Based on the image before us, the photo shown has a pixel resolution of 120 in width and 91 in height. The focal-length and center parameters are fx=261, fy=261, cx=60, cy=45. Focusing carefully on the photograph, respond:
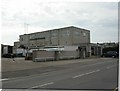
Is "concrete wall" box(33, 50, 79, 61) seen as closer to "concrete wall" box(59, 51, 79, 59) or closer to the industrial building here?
"concrete wall" box(59, 51, 79, 59)

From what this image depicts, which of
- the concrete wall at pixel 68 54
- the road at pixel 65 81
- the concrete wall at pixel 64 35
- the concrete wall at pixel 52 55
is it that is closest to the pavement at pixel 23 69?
the road at pixel 65 81

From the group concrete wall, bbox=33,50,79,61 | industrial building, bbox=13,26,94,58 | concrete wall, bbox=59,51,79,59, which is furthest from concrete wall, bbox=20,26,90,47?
concrete wall, bbox=59,51,79,59

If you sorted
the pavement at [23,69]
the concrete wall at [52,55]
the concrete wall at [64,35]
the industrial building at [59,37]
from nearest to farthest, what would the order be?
1. the concrete wall at [64,35]
2. the industrial building at [59,37]
3. the pavement at [23,69]
4. the concrete wall at [52,55]

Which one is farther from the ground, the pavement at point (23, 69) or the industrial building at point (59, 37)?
the industrial building at point (59, 37)

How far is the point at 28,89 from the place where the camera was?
11.4 metres

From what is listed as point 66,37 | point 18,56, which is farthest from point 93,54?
A: point 66,37

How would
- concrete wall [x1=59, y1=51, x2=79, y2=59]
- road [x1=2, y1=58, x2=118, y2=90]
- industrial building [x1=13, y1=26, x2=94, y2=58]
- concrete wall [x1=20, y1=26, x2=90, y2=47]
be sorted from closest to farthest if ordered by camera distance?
1. road [x1=2, y1=58, x2=118, y2=90]
2. concrete wall [x1=20, y1=26, x2=90, y2=47]
3. industrial building [x1=13, y1=26, x2=94, y2=58]
4. concrete wall [x1=59, y1=51, x2=79, y2=59]

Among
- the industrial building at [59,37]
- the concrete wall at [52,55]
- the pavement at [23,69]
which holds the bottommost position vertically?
the pavement at [23,69]

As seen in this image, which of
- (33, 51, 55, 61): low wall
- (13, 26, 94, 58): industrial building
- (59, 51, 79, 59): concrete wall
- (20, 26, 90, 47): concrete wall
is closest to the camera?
(20, 26, 90, 47): concrete wall

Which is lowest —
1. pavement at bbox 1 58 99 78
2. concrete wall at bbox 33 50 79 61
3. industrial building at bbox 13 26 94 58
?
pavement at bbox 1 58 99 78

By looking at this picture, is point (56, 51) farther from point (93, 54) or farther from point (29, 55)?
point (93, 54)

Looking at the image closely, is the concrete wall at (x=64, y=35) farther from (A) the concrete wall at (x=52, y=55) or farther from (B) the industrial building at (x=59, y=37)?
(A) the concrete wall at (x=52, y=55)

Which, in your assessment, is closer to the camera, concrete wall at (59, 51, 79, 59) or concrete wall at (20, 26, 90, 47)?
concrete wall at (20, 26, 90, 47)

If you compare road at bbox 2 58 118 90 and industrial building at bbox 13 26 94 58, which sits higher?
industrial building at bbox 13 26 94 58
